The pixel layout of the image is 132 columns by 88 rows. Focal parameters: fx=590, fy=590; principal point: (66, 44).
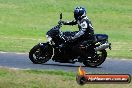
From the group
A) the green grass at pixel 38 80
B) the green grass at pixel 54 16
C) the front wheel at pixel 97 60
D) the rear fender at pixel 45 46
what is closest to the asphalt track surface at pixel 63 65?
the front wheel at pixel 97 60

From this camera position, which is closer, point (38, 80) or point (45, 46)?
point (38, 80)

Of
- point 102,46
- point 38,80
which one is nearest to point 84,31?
point 102,46

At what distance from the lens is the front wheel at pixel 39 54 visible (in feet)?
58.6

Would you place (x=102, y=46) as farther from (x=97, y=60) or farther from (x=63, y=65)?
(x=63, y=65)

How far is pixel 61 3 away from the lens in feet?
166

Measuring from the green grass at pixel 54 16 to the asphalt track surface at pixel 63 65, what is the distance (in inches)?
433

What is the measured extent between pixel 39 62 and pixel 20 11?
90.8 feet

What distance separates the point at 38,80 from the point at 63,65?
16.3ft

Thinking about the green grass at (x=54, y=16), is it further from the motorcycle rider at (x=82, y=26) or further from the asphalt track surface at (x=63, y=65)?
the motorcycle rider at (x=82, y=26)

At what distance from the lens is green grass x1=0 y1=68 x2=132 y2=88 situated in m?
12.7

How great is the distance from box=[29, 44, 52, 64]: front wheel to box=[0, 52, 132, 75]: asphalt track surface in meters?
0.17

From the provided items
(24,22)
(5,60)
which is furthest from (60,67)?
(24,22)

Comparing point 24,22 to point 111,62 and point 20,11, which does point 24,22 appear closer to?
point 20,11

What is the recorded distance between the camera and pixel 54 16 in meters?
44.8
